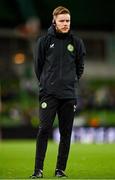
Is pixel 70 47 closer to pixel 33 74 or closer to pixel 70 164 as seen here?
pixel 70 164

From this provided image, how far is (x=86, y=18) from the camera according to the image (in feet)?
125

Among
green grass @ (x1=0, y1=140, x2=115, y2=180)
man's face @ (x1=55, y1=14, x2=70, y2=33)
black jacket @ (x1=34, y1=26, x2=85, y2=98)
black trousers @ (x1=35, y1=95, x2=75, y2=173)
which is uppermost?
man's face @ (x1=55, y1=14, x2=70, y2=33)

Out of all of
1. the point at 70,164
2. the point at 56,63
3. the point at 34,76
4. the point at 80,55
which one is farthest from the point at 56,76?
the point at 34,76

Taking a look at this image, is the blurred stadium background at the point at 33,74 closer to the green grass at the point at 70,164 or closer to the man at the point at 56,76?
the green grass at the point at 70,164

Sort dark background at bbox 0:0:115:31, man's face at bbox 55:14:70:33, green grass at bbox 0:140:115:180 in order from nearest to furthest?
man's face at bbox 55:14:70:33 < green grass at bbox 0:140:115:180 < dark background at bbox 0:0:115:31

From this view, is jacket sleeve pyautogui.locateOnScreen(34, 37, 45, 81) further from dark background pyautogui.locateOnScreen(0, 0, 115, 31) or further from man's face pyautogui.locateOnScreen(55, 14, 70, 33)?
dark background pyautogui.locateOnScreen(0, 0, 115, 31)

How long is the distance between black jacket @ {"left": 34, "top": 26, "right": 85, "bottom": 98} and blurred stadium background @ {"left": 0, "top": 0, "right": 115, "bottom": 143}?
53.4ft

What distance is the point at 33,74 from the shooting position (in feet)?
129

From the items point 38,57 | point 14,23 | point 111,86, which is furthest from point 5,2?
→ point 38,57

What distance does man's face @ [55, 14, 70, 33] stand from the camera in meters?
10.7

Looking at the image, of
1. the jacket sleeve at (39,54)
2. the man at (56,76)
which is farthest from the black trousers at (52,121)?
the jacket sleeve at (39,54)

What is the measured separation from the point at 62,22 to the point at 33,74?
28.6m

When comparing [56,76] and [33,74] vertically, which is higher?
[56,76]

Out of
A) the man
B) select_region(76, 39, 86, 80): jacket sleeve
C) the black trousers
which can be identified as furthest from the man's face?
the black trousers
